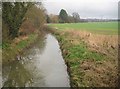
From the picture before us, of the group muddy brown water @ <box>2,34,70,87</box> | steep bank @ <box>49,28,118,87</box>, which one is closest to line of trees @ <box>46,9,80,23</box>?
muddy brown water @ <box>2,34,70,87</box>

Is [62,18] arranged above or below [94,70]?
below

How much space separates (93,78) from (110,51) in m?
7.10

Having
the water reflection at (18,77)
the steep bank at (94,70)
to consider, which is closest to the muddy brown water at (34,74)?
the water reflection at (18,77)

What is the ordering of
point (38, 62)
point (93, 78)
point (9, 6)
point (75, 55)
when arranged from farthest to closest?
point (9, 6) < point (38, 62) < point (75, 55) < point (93, 78)

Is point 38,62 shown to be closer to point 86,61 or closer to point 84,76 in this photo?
point 86,61

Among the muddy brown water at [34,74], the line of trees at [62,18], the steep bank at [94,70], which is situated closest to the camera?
the steep bank at [94,70]

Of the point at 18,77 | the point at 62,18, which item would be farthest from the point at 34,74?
the point at 62,18

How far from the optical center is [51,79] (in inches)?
578

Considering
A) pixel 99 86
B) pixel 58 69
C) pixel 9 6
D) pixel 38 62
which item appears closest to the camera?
pixel 99 86

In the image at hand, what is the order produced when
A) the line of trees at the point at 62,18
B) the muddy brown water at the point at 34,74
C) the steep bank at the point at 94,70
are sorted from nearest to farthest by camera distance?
1. the steep bank at the point at 94,70
2. the muddy brown water at the point at 34,74
3. the line of trees at the point at 62,18

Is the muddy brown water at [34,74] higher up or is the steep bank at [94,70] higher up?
the steep bank at [94,70]

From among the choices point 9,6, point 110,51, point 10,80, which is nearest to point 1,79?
point 10,80

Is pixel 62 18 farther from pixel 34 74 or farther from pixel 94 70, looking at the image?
pixel 94 70

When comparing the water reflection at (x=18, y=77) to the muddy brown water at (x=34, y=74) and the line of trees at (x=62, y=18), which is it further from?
the line of trees at (x=62, y=18)
